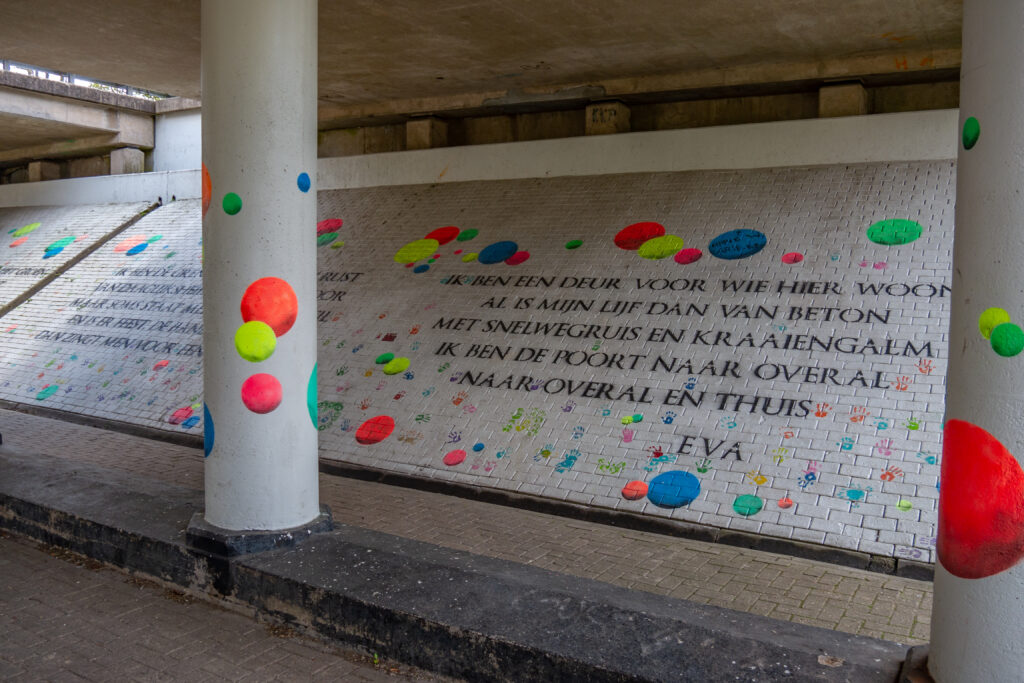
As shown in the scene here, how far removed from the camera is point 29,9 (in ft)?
30.4

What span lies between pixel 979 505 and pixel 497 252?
25.0ft

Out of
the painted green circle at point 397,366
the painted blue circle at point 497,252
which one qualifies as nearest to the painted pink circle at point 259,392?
the painted green circle at point 397,366

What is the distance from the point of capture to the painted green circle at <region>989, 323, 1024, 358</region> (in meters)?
2.38

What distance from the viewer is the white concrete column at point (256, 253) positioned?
427 centimetres

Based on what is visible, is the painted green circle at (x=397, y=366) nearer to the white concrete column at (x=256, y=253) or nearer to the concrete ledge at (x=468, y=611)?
the concrete ledge at (x=468, y=611)

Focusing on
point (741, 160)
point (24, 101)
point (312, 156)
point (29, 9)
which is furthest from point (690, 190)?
point (24, 101)

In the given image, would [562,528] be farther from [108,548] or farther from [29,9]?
[29,9]

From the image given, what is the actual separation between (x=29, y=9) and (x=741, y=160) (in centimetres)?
831

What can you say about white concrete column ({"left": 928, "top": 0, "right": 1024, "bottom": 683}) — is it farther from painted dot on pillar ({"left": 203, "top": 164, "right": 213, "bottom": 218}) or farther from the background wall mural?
painted dot on pillar ({"left": 203, "top": 164, "right": 213, "bottom": 218})

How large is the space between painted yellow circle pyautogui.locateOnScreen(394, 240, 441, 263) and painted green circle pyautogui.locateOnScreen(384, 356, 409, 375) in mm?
2131

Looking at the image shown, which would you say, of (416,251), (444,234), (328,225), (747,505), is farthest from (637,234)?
(328,225)

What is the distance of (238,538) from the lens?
4.24m

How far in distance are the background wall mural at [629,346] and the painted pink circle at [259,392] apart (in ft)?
0.56

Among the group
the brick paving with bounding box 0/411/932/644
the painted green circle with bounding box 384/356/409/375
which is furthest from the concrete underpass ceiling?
the brick paving with bounding box 0/411/932/644
